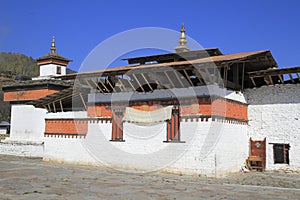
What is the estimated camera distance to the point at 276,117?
16031 mm

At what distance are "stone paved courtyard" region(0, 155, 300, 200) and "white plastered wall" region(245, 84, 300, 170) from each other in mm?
1097

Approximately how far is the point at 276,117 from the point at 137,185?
314 inches

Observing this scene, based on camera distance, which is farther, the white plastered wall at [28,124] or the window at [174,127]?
the white plastered wall at [28,124]

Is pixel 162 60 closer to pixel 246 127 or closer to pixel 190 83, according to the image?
pixel 190 83

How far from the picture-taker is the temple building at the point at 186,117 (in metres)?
14.2

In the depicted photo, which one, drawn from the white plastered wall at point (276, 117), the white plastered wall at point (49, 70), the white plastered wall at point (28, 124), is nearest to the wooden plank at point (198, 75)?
the white plastered wall at point (276, 117)

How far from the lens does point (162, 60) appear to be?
18984mm

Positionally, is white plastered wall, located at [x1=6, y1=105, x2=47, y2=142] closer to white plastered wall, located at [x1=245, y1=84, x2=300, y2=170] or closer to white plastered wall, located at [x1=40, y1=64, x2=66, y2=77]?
white plastered wall, located at [x1=40, y1=64, x2=66, y2=77]

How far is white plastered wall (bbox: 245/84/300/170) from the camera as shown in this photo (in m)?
15.5

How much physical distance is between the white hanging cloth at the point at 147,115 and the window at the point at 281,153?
17.8ft

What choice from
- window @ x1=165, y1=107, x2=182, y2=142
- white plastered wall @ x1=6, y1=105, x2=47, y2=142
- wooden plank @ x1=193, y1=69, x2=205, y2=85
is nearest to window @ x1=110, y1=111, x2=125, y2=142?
window @ x1=165, y1=107, x2=182, y2=142

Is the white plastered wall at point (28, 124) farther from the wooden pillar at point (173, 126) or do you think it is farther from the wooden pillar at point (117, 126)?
the wooden pillar at point (173, 126)

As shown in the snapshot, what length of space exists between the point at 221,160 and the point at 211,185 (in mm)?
2405

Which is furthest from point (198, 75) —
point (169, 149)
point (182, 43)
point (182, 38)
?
point (182, 38)
